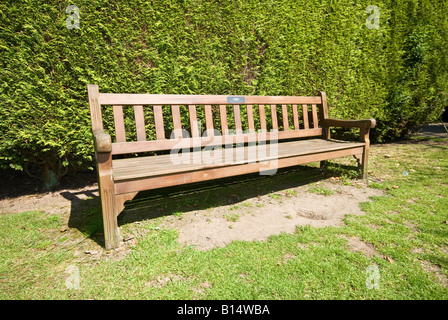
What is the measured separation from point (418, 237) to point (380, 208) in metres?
0.62

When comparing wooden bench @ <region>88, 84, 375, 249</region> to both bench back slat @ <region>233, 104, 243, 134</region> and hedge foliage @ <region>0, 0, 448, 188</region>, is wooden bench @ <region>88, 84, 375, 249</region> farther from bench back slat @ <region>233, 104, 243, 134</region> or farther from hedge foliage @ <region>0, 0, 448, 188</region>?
hedge foliage @ <region>0, 0, 448, 188</region>

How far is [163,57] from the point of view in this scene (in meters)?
3.33

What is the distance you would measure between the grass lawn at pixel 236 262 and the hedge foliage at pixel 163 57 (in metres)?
1.10

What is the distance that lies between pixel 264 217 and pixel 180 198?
3.59 feet

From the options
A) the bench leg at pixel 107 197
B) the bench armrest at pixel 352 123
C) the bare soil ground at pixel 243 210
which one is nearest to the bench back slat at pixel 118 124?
the bench leg at pixel 107 197

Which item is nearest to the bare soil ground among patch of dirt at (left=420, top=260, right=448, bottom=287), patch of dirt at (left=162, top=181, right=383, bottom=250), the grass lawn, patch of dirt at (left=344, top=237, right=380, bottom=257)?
patch of dirt at (left=162, top=181, right=383, bottom=250)

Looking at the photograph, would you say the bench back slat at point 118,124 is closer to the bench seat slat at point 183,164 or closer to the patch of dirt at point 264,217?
the bench seat slat at point 183,164

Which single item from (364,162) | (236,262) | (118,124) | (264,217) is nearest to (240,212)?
(264,217)

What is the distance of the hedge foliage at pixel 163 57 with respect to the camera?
2.79m

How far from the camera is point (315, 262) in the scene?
6.09 feet

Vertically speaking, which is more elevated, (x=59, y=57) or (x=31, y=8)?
(x=31, y=8)

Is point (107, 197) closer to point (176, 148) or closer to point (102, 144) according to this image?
point (102, 144)
